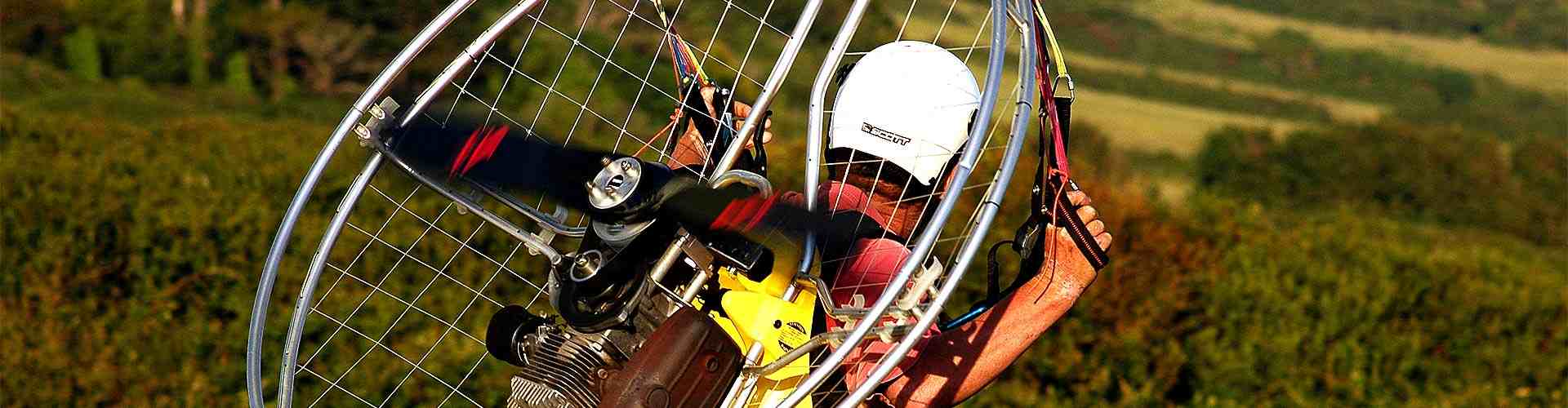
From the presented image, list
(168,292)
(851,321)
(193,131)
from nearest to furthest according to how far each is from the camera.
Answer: (851,321)
(168,292)
(193,131)

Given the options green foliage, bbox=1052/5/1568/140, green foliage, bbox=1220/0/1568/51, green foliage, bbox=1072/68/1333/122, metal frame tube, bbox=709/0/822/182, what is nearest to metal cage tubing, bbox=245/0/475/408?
metal frame tube, bbox=709/0/822/182

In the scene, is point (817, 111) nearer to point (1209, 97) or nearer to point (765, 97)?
point (765, 97)

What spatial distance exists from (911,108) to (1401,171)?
36.2 metres

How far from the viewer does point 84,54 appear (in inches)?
1505

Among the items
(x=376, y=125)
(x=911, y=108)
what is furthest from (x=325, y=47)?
(x=911, y=108)

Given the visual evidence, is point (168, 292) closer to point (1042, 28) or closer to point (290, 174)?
point (290, 174)

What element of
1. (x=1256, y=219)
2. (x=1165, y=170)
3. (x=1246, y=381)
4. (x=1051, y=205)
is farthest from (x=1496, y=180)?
(x=1051, y=205)

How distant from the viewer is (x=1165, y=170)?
36906 mm

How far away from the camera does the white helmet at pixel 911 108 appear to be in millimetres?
3344

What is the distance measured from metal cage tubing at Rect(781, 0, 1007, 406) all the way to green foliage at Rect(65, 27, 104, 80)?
39.0m

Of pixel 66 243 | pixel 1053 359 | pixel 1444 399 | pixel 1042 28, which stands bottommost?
pixel 66 243

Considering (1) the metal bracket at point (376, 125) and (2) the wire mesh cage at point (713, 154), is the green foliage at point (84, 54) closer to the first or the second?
(2) the wire mesh cage at point (713, 154)

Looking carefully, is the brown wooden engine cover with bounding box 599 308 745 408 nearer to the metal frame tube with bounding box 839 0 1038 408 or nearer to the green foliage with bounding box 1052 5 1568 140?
the metal frame tube with bounding box 839 0 1038 408

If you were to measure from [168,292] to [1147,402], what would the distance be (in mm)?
4776
